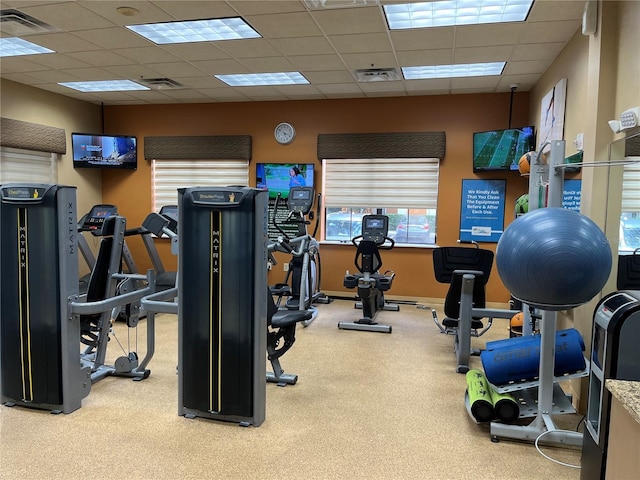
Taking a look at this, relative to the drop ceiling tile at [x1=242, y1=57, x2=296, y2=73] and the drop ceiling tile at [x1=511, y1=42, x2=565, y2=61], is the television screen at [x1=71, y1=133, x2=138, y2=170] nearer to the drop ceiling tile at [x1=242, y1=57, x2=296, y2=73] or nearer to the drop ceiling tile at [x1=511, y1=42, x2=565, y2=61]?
the drop ceiling tile at [x1=242, y1=57, x2=296, y2=73]

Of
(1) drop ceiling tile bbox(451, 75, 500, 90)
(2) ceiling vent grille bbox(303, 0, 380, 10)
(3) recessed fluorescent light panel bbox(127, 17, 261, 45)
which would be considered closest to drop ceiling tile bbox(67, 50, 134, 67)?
(3) recessed fluorescent light panel bbox(127, 17, 261, 45)

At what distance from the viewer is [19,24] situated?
4.11m

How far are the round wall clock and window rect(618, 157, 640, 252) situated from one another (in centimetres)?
491

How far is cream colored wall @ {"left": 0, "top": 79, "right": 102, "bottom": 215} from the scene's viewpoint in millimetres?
6113

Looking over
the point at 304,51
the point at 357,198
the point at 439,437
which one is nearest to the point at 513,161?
the point at 357,198

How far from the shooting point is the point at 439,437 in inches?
109

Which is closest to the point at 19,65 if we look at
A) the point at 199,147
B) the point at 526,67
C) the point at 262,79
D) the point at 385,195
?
the point at 199,147

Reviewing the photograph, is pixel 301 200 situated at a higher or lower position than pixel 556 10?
lower

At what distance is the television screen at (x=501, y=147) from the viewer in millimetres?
5773

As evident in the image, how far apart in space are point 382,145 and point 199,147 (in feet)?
9.69

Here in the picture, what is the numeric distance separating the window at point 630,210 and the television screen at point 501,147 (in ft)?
9.79

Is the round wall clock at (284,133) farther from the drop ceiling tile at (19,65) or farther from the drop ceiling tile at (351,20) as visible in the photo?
the drop ceiling tile at (19,65)

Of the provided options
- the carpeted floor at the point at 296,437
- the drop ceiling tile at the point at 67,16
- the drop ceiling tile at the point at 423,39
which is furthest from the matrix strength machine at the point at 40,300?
the drop ceiling tile at the point at 423,39

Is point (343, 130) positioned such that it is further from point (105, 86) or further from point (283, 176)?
point (105, 86)
